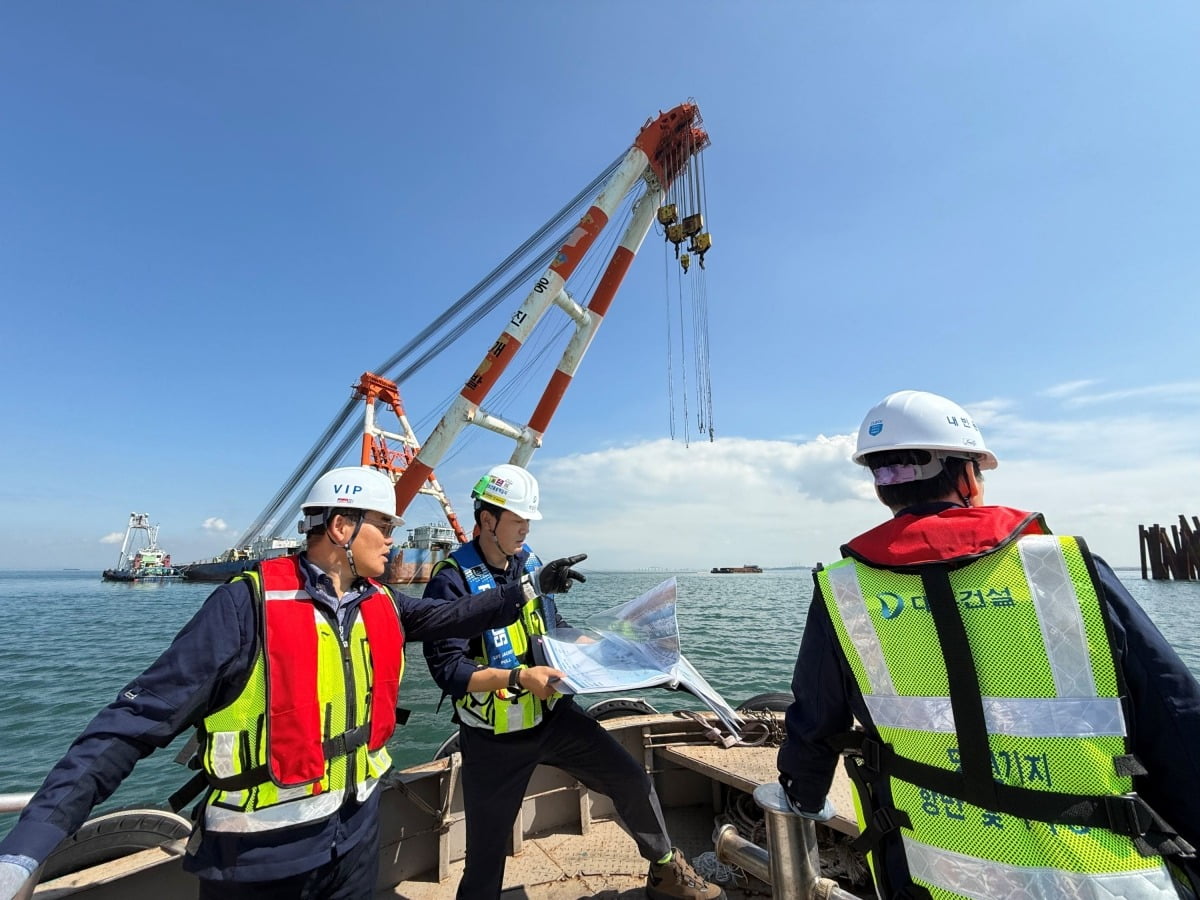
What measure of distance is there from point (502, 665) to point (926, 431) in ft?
6.43

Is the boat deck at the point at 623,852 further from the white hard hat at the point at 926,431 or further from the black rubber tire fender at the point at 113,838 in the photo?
the white hard hat at the point at 926,431

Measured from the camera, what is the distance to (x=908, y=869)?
119 centimetres

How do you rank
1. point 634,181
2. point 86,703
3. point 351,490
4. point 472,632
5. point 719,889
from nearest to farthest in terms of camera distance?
point 351,490 → point 472,632 → point 719,889 → point 86,703 → point 634,181

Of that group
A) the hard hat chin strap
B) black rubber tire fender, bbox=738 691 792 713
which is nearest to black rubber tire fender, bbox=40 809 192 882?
the hard hat chin strap

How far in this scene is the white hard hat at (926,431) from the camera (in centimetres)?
139

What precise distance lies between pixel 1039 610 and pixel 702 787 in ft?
10.7

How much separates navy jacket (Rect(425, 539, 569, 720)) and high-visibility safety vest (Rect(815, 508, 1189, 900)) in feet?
4.96

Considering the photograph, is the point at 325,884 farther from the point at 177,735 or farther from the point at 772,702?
the point at 772,702

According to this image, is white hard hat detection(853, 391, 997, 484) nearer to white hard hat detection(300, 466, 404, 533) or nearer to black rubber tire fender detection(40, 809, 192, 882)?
white hard hat detection(300, 466, 404, 533)

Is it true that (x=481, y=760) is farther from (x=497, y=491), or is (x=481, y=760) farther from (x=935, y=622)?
(x=935, y=622)

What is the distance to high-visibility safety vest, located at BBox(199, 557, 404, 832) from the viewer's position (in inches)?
60.9

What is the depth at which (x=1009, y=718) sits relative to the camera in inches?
41.4

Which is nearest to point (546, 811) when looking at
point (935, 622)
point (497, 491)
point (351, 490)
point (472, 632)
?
point (472, 632)

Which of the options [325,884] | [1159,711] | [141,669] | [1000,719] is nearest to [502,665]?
[325,884]
